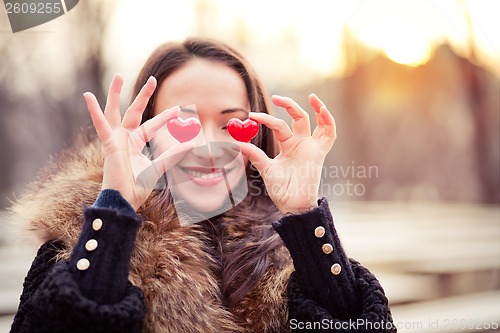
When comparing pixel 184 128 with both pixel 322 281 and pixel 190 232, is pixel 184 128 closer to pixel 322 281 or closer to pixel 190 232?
pixel 190 232

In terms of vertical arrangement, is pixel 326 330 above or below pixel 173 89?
below

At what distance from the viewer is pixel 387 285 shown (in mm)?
1796

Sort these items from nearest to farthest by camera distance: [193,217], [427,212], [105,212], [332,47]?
[105,212], [193,217], [332,47], [427,212]

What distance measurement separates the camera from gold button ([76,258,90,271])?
692mm

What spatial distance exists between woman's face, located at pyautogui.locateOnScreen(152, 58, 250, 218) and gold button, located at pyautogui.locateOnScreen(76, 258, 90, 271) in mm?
253

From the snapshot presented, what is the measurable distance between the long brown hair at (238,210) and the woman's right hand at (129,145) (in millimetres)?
78

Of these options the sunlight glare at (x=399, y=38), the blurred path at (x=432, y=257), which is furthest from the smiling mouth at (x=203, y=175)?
the sunlight glare at (x=399, y=38)

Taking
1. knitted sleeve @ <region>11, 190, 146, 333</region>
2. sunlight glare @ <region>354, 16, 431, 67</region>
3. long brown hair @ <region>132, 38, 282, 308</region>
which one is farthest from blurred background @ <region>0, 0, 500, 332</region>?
knitted sleeve @ <region>11, 190, 146, 333</region>

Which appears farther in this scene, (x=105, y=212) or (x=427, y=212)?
(x=427, y=212)

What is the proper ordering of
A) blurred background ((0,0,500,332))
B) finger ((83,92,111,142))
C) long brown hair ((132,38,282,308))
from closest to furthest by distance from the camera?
1. finger ((83,92,111,142))
2. long brown hair ((132,38,282,308))
3. blurred background ((0,0,500,332))

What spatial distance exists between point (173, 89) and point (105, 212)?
35cm

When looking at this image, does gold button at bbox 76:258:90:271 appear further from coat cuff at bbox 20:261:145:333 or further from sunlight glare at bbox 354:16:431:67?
sunlight glare at bbox 354:16:431:67

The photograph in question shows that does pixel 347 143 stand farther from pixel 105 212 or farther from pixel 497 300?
pixel 105 212

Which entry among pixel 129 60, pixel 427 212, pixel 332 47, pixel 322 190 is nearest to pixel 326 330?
pixel 322 190
